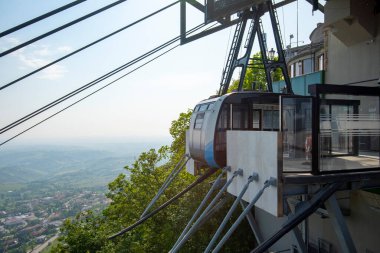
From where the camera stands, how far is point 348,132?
711cm

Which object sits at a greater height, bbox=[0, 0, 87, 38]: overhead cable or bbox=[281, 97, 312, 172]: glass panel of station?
bbox=[0, 0, 87, 38]: overhead cable

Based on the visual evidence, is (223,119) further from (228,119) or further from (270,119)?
(270,119)

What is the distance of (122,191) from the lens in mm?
23359

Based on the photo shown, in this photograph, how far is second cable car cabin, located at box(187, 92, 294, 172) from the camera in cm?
1049

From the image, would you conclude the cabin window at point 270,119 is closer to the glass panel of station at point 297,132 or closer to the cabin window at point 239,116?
the cabin window at point 239,116

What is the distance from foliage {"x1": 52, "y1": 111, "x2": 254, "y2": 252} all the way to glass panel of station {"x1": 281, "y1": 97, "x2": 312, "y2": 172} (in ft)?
35.8

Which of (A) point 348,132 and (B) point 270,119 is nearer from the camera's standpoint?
(A) point 348,132

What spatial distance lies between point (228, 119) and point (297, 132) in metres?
4.08

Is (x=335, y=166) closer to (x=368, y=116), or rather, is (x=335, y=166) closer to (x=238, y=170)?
(x=368, y=116)

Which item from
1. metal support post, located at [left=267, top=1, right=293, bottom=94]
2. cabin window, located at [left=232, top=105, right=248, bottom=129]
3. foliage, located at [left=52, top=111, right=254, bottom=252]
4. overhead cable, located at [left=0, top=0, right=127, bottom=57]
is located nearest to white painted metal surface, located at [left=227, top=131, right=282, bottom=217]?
cabin window, located at [left=232, top=105, right=248, bottom=129]

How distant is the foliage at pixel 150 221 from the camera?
17.5m

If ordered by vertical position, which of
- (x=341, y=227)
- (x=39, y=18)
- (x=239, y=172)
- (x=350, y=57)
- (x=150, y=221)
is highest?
(x=350, y=57)

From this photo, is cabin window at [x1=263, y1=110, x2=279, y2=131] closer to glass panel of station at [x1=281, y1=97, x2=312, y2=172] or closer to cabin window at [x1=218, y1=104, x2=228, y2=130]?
cabin window at [x1=218, y1=104, x2=228, y2=130]

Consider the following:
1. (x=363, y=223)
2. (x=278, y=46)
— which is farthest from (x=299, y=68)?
(x=363, y=223)
